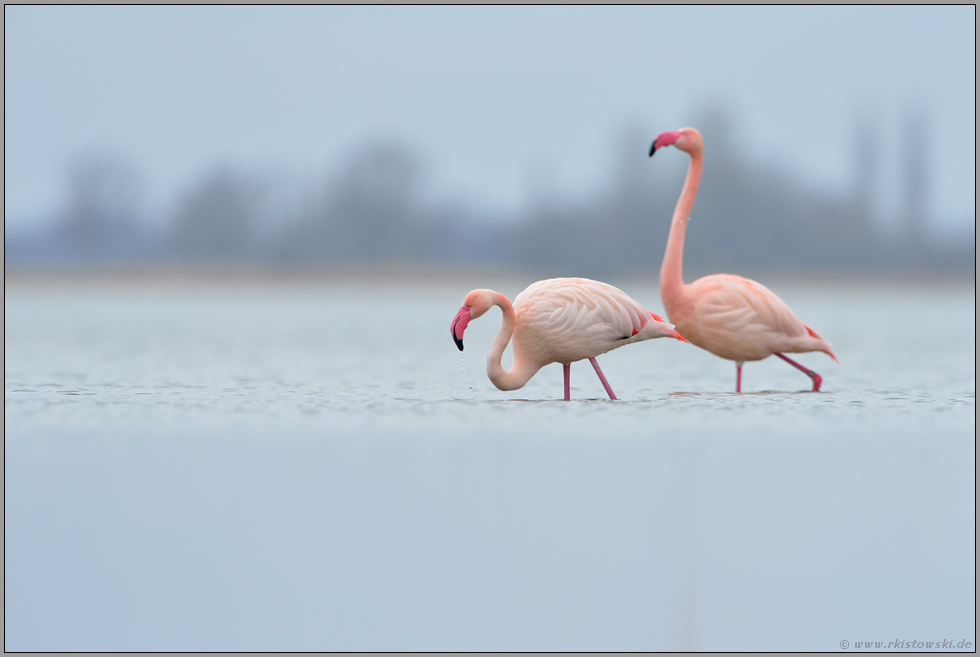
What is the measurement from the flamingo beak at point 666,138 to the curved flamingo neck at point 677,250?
0.25m

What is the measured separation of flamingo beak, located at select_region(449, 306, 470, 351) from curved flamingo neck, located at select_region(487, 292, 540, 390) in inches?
9.3

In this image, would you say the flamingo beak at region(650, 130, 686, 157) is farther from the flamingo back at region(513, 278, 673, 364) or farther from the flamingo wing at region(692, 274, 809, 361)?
the flamingo back at region(513, 278, 673, 364)

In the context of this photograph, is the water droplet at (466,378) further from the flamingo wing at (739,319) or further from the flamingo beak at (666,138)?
the flamingo beak at (666,138)

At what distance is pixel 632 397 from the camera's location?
838 cm

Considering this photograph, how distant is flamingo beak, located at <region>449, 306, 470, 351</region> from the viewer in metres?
7.21

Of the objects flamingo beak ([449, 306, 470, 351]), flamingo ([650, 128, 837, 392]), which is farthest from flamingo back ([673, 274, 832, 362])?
flamingo beak ([449, 306, 470, 351])

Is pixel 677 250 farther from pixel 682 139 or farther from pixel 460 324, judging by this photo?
pixel 460 324

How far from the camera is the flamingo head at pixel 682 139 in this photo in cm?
832

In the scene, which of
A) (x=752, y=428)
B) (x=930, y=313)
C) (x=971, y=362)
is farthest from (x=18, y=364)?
(x=930, y=313)

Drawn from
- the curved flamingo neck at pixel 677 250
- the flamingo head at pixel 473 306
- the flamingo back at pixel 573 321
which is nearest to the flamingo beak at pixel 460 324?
the flamingo head at pixel 473 306

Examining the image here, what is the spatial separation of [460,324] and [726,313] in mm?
2158

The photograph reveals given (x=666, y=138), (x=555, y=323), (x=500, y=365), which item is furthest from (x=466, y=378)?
(x=666, y=138)

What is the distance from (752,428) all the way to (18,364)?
7.32 m

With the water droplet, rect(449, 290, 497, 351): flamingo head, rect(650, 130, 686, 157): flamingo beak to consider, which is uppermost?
rect(650, 130, 686, 157): flamingo beak
